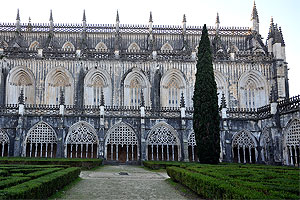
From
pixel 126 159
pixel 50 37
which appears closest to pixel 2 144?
pixel 126 159

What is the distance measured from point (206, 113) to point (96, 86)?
1840 centimetres

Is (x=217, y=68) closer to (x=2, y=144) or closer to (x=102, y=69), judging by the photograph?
(x=102, y=69)

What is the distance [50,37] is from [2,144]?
741 inches

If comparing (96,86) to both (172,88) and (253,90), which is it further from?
(253,90)

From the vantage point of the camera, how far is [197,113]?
26.2 metres

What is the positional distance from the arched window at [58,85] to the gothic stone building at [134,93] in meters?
0.12

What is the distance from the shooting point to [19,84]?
3934 cm

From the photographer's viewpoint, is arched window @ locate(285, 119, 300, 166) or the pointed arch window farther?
the pointed arch window

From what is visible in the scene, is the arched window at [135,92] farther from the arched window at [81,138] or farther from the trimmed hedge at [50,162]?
the trimmed hedge at [50,162]

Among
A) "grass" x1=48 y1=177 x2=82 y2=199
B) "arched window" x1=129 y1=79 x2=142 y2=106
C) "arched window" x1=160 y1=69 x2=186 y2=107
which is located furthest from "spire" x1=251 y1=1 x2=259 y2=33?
"grass" x1=48 y1=177 x2=82 y2=199

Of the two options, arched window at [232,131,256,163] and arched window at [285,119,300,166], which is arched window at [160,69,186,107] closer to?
arched window at [232,131,256,163]

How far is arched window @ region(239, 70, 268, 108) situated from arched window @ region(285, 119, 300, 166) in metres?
13.6

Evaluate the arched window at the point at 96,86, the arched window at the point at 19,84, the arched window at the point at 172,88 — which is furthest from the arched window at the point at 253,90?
the arched window at the point at 19,84

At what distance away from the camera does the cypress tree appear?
81.8 ft
